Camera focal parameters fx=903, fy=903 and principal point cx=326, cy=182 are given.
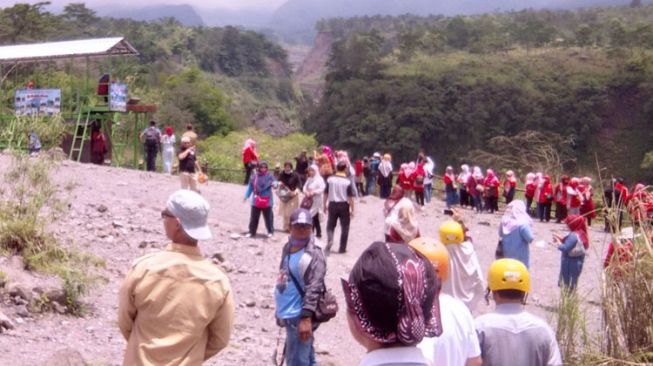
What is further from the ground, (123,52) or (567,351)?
(123,52)

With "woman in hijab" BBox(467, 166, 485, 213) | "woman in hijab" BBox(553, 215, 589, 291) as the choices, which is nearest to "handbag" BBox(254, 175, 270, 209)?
"woman in hijab" BBox(553, 215, 589, 291)

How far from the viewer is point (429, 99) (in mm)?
62375

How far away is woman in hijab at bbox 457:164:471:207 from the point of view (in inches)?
872

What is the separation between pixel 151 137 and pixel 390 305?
59.6 ft

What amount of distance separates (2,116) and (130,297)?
59.1ft

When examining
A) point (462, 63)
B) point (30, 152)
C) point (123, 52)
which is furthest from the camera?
point (462, 63)

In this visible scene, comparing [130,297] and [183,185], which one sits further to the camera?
[183,185]

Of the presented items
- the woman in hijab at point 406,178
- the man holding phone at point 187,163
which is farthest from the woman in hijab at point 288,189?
the woman in hijab at point 406,178

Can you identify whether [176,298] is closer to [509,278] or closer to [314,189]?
[509,278]

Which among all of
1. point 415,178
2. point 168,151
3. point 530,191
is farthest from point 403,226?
point 530,191

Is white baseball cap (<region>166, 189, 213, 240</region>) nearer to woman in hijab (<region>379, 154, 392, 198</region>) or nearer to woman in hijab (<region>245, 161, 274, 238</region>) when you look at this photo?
woman in hijab (<region>245, 161, 274, 238</region>)

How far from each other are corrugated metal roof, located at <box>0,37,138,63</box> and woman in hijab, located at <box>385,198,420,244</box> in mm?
14564

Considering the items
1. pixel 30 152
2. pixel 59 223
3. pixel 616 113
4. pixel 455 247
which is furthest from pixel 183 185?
pixel 616 113

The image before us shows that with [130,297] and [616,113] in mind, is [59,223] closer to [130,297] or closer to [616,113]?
[130,297]
